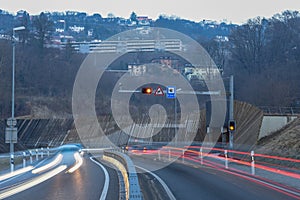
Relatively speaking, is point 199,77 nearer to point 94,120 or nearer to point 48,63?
point 94,120

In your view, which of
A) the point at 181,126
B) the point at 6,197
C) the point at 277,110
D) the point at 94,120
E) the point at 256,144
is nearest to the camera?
the point at 6,197

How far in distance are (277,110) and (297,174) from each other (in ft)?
126

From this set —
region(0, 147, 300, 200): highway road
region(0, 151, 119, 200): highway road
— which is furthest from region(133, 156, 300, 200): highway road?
region(0, 151, 119, 200): highway road

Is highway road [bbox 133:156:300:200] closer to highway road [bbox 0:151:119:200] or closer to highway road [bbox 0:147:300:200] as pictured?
highway road [bbox 0:147:300:200]

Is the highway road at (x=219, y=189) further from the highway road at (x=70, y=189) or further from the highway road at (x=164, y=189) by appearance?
the highway road at (x=70, y=189)

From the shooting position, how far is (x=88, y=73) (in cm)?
11781

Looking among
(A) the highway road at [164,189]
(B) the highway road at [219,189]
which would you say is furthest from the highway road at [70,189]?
(B) the highway road at [219,189]

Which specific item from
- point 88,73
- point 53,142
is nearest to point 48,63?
point 88,73

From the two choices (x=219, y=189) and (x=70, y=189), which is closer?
(x=70, y=189)

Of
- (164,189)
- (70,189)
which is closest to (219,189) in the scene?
(164,189)

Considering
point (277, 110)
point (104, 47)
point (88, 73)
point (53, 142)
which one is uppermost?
point (104, 47)

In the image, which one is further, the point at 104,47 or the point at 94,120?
the point at 104,47

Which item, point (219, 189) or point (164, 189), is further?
point (219, 189)

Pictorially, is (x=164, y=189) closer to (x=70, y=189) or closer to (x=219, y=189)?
(x=219, y=189)
